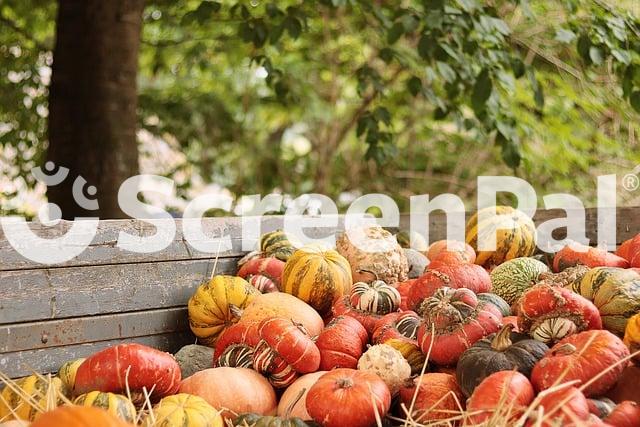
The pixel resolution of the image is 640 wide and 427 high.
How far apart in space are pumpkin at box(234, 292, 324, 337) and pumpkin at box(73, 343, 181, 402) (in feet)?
1.60

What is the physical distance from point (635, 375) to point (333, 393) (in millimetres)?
812

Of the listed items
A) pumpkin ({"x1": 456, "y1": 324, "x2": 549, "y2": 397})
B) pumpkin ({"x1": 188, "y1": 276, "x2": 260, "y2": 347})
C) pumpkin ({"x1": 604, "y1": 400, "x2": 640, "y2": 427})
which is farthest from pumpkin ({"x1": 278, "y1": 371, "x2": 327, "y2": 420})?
pumpkin ({"x1": 604, "y1": 400, "x2": 640, "y2": 427})

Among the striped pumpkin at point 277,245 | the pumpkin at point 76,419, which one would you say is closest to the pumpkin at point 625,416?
the pumpkin at point 76,419

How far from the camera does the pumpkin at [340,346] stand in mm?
2297

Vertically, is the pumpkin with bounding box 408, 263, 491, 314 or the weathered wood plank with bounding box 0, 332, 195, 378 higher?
the pumpkin with bounding box 408, 263, 491, 314

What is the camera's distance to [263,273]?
2955mm

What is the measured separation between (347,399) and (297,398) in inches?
7.5

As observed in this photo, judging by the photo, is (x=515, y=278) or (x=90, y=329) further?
(x=515, y=278)

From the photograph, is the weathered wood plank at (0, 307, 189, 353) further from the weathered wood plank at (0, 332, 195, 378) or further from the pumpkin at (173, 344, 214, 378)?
the pumpkin at (173, 344, 214, 378)

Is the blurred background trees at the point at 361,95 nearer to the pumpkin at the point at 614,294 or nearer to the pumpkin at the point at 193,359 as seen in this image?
the pumpkin at the point at 614,294

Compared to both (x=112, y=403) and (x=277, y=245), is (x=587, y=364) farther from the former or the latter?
(x=277, y=245)

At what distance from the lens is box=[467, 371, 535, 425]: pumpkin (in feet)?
5.61

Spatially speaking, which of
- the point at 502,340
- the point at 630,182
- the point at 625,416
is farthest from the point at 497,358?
the point at 630,182

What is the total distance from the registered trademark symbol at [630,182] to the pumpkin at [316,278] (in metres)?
5.36
